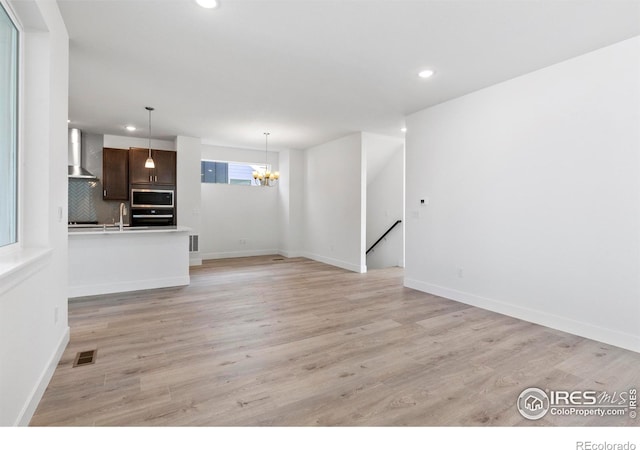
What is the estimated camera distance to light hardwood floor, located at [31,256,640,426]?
1896mm

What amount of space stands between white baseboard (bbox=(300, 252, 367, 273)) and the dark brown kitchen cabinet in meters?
4.22

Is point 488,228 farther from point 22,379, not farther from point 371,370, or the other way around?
point 22,379

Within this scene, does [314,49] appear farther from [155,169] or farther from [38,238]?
[155,169]

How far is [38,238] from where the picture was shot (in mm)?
2174

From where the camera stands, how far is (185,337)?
3.03 metres

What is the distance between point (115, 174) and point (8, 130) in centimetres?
508

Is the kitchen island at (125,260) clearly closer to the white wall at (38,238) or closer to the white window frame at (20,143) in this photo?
the white wall at (38,238)

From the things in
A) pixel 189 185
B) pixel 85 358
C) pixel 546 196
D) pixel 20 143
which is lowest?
pixel 85 358

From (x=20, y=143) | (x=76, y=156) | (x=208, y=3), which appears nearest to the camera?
(x=20, y=143)

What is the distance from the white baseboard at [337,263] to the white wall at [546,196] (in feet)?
5.47

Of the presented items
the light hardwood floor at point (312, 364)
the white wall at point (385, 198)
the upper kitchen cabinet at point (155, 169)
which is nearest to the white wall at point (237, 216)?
the upper kitchen cabinet at point (155, 169)

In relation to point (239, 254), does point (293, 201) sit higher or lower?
higher

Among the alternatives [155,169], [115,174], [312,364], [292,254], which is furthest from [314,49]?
[292,254]

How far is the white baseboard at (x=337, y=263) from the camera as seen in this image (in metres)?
6.22
